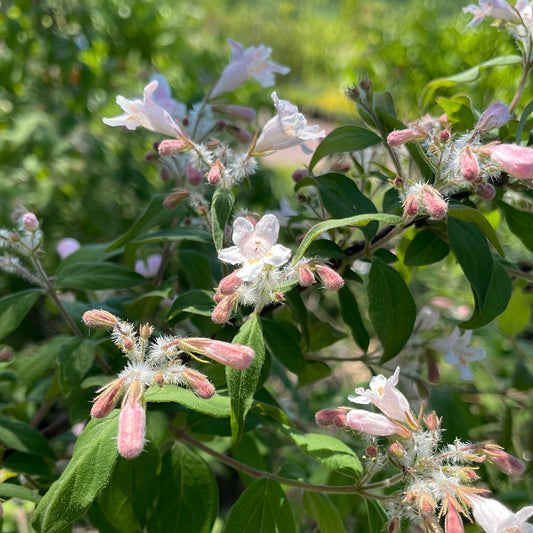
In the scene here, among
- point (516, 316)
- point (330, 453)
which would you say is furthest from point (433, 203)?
point (516, 316)

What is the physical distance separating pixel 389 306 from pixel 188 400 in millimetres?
254

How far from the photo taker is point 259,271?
567mm

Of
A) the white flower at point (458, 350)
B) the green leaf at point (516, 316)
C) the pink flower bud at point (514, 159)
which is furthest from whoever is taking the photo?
the green leaf at point (516, 316)

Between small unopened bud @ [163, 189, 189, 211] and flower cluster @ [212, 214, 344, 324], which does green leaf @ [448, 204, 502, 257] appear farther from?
small unopened bud @ [163, 189, 189, 211]

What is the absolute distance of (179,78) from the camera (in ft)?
7.12

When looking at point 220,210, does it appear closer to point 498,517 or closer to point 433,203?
point 433,203

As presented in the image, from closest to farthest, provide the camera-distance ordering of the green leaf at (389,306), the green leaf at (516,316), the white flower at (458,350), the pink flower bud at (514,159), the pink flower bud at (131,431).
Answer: the pink flower bud at (131,431)
the pink flower bud at (514,159)
the green leaf at (389,306)
the white flower at (458,350)
the green leaf at (516,316)

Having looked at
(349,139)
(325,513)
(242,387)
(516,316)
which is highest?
(349,139)

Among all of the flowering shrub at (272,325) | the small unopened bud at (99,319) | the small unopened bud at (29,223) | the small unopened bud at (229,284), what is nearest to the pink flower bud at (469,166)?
the flowering shrub at (272,325)

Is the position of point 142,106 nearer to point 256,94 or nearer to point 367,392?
point 367,392

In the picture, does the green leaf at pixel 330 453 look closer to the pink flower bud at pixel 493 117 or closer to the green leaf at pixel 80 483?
the green leaf at pixel 80 483

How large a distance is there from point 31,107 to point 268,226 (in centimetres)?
150

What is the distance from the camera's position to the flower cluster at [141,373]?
49 cm

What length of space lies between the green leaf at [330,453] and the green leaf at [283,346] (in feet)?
A: 0.23
